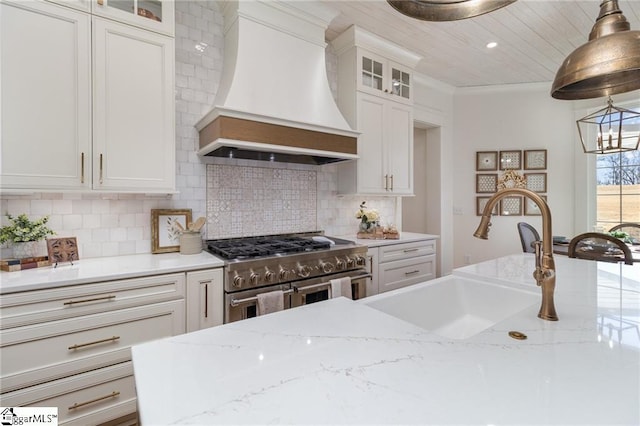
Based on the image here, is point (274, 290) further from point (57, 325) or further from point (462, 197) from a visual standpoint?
point (462, 197)

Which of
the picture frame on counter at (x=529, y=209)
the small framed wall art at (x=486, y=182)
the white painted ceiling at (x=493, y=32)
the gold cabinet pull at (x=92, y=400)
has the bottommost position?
the gold cabinet pull at (x=92, y=400)

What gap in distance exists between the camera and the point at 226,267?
6.39 feet

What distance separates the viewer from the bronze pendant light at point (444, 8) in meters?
1.06

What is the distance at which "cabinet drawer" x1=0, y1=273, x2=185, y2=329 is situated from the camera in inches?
56.1

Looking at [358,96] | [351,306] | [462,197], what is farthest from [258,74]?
[462,197]

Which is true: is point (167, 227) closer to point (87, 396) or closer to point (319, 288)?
point (87, 396)

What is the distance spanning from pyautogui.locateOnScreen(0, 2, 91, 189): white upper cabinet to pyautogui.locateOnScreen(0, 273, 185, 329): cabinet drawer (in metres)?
0.63

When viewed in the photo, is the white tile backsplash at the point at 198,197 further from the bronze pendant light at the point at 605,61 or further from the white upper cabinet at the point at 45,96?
the bronze pendant light at the point at 605,61

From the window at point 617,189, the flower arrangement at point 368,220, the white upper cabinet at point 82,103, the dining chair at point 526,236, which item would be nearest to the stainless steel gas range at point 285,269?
the flower arrangement at point 368,220

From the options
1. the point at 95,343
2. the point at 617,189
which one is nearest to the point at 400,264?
the point at 95,343

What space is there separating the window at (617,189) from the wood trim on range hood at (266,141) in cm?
384

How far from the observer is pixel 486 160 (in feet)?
15.5

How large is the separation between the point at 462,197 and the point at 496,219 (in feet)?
1.95

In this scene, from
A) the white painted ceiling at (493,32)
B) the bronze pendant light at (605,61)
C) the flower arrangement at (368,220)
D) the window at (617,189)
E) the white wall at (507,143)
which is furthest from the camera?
the white wall at (507,143)
